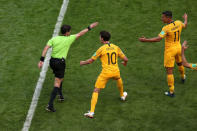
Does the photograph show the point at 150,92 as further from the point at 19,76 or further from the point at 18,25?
the point at 18,25

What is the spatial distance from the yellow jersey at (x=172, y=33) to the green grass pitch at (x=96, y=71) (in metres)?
1.47

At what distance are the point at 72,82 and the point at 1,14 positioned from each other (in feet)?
16.0

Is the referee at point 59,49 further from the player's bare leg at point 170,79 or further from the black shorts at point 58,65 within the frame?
the player's bare leg at point 170,79

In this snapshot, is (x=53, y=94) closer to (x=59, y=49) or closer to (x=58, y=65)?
(x=58, y=65)

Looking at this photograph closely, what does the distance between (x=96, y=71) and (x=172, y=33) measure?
288cm

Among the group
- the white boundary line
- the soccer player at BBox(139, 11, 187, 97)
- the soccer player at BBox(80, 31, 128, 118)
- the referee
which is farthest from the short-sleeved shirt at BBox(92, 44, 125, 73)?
the white boundary line

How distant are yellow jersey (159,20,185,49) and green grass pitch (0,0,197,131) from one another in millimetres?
1471

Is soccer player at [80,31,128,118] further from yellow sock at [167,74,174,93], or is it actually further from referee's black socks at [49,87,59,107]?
yellow sock at [167,74,174,93]

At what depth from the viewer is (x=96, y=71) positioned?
480 inches

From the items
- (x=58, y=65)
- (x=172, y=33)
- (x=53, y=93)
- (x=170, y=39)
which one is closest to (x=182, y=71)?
(x=170, y=39)

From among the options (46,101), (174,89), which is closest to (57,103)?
(46,101)

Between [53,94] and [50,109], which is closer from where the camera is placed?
[53,94]

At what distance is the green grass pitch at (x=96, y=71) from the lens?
398 inches

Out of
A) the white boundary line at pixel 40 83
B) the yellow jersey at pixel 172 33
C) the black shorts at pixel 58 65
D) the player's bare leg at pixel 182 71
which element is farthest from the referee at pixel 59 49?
the player's bare leg at pixel 182 71
